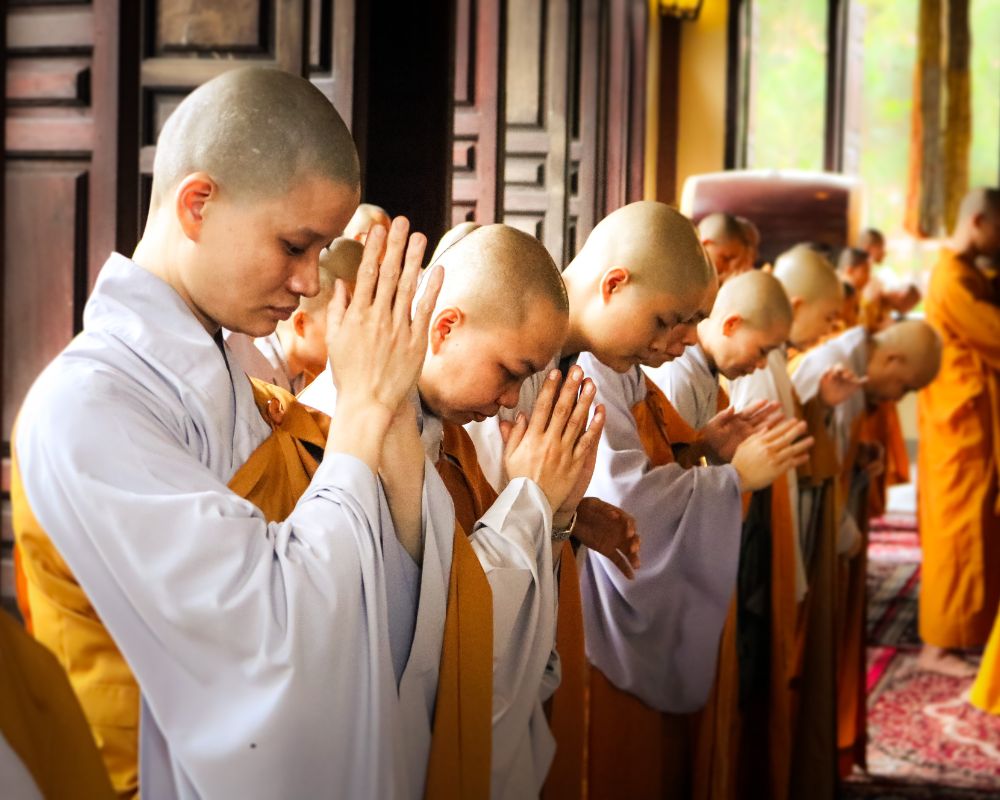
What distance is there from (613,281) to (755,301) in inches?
40.8

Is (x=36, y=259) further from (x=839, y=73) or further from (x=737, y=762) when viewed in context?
(x=839, y=73)

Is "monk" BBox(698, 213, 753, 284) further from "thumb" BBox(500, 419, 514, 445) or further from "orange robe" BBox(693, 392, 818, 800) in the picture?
"thumb" BBox(500, 419, 514, 445)

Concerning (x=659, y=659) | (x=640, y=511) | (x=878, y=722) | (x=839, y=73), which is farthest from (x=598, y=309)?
(x=839, y=73)

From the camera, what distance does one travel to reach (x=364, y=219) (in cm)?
276

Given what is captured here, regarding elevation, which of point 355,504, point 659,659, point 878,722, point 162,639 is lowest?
point 878,722

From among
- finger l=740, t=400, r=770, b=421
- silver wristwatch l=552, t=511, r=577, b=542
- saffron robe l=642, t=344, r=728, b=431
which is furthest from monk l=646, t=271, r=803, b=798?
silver wristwatch l=552, t=511, r=577, b=542

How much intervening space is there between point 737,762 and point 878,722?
1828 mm

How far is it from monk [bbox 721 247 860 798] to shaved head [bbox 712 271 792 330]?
1.15 ft

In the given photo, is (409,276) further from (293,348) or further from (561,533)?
(293,348)

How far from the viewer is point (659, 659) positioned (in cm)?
282

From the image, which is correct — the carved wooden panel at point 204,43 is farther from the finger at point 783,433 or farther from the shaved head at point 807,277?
the shaved head at point 807,277

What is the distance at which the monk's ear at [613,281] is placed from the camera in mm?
2420

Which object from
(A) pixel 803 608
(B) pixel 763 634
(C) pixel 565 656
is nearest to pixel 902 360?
(A) pixel 803 608

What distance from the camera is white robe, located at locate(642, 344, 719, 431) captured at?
3262mm
